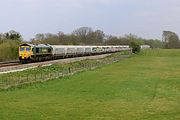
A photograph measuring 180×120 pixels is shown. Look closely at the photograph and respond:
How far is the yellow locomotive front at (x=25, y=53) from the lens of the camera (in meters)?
58.0

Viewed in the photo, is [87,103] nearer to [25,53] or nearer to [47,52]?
[25,53]

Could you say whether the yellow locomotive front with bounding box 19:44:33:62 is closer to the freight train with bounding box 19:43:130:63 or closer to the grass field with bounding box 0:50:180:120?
the freight train with bounding box 19:43:130:63

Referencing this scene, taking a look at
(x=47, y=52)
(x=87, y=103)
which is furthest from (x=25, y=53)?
(x=87, y=103)

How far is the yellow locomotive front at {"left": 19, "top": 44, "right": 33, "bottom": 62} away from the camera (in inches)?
2283

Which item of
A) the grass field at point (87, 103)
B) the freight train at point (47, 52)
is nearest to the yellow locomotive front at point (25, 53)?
the freight train at point (47, 52)

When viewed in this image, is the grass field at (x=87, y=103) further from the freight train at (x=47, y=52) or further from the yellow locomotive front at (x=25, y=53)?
the freight train at (x=47, y=52)

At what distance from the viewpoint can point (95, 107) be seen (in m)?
20.2

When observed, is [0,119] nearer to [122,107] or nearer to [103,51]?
[122,107]

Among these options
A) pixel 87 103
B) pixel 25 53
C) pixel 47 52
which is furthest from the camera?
pixel 47 52

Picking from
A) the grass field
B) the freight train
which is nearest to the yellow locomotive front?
the freight train

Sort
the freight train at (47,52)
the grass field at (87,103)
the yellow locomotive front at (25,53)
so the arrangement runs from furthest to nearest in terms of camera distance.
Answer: the freight train at (47,52) → the yellow locomotive front at (25,53) → the grass field at (87,103)

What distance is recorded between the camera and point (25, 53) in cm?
5806

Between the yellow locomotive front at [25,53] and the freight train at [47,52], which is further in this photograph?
the freight train at [47,52]

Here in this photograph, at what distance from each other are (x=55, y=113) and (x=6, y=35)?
78244 mm
